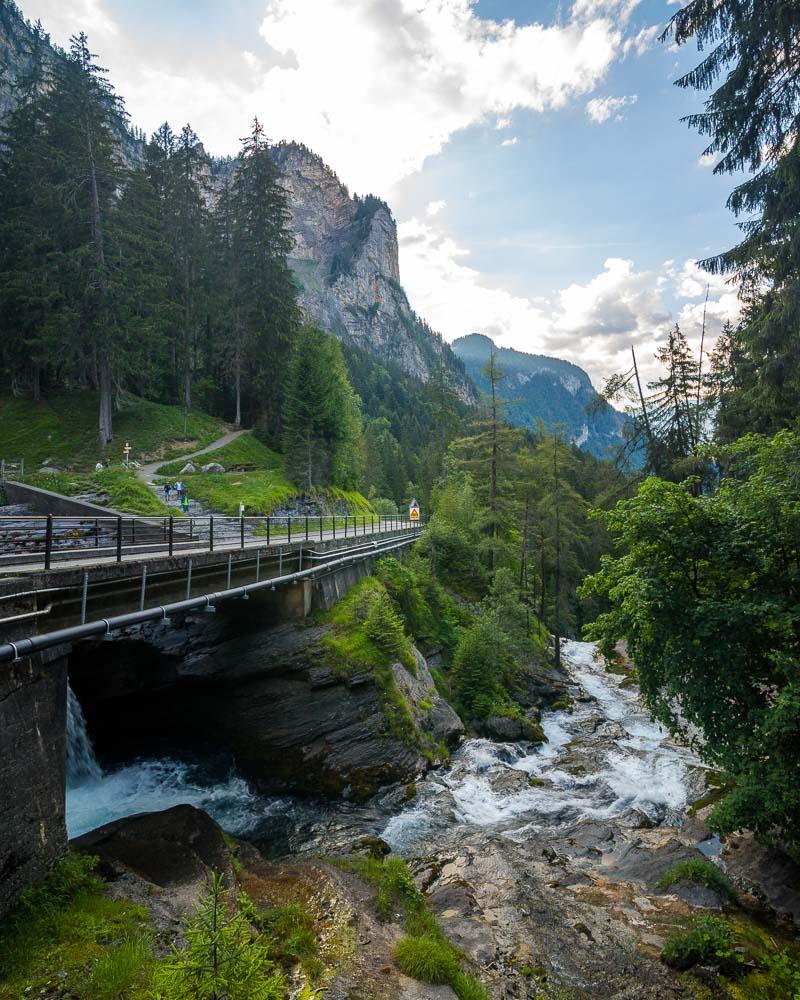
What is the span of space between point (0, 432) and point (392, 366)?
138 m

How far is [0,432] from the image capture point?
34062 mm

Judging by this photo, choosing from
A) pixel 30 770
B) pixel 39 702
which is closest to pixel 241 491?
pixel 39 702

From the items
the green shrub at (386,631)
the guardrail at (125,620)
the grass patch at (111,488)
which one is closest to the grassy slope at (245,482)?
the grass patch at (111,488)

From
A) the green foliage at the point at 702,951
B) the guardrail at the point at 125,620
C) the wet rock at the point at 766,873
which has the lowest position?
the wet rock at the point at 766,873

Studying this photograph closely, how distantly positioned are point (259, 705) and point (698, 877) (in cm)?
1185

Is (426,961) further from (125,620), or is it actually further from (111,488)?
(111,488)

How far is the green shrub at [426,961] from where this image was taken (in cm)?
645

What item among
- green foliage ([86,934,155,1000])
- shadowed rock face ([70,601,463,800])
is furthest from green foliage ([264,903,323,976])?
shadowed rock face ([70,601,463,800])

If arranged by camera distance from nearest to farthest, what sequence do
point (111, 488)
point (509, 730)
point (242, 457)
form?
point (509, 730) → point (111, 488) → point (242, 457)

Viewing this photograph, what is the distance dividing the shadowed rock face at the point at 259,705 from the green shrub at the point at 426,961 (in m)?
6.99

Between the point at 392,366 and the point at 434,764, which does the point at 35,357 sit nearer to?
the point at 434,764

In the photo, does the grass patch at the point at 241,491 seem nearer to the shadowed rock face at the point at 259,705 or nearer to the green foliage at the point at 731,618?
the shadowed rock face at the point at 259,705

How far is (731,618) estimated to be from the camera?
892 centimetres

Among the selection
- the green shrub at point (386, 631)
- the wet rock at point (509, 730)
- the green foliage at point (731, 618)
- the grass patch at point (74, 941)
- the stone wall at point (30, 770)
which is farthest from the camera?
the wet rock at point (509, 730)
